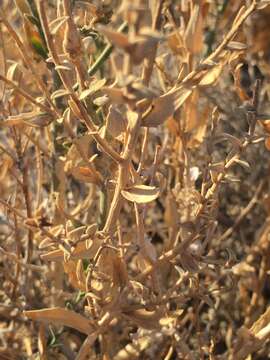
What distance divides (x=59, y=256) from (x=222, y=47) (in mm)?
291

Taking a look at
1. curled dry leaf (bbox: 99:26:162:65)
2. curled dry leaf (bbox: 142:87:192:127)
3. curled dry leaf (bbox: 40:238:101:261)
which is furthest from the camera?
curled dry leaf (bbox: 40:238:101:261)

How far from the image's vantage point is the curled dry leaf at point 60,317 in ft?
2.33

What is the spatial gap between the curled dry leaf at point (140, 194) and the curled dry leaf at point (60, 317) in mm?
169

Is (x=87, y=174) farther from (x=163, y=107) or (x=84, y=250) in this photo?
(x=163, y=107)

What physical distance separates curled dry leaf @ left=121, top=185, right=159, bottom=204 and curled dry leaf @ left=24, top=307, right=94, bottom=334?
169 mm

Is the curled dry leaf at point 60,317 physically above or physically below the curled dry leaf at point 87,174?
below

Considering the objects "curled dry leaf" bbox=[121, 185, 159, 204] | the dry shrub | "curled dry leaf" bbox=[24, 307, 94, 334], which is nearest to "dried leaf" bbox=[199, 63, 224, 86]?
the dry shrub

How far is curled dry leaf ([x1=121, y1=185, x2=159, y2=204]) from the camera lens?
63cm

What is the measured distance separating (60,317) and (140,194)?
0.61ft

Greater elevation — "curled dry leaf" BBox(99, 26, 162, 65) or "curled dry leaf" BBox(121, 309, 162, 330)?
"curled dry leaf" BBox(99, 26, 162, 65)

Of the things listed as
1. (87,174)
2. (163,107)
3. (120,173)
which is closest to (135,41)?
(163,107)

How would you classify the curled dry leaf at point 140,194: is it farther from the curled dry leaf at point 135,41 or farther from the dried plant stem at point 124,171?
the curled dry leaf at point 135,41

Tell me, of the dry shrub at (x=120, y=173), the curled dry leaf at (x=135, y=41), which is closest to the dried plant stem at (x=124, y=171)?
the dry shrub at (x=120, y=173)

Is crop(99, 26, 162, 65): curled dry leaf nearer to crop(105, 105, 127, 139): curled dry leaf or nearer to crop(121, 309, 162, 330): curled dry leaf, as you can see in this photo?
crop(105, 105, 127, 139): curled dry leaf
